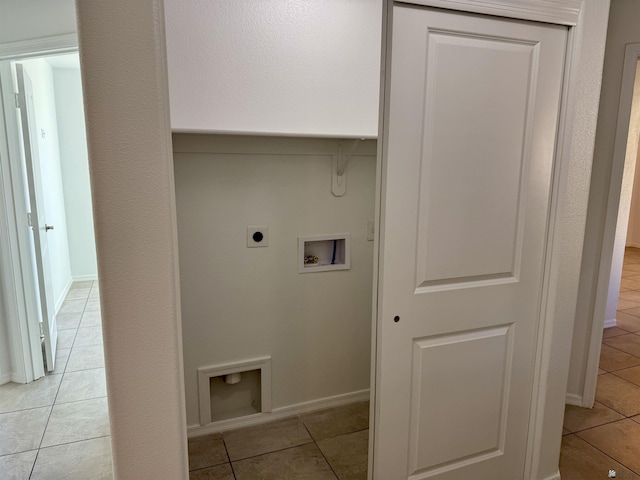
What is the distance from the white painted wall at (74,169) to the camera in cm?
475

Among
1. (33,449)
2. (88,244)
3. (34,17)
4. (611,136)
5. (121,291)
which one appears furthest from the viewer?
(88,244)

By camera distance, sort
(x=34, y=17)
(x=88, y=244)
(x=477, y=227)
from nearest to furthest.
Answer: (x=477, y=227), (x=34, y=17), (x=88, y=244)

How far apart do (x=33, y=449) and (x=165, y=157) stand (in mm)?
1859

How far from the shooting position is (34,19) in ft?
7.54

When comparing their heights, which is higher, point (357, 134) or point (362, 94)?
point (362, 94)

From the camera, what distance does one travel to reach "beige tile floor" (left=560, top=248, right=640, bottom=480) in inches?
84.9

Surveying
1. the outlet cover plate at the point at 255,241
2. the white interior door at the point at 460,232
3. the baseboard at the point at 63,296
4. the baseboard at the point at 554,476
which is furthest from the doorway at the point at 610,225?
the baseboard at the point at 63,296

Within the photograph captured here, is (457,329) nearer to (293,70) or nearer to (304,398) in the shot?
(304,398)

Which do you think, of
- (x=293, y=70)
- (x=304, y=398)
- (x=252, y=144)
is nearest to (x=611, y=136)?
(x=293, y=70)

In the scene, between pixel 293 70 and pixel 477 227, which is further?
pixel 293 70

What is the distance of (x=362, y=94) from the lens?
2.34 meters

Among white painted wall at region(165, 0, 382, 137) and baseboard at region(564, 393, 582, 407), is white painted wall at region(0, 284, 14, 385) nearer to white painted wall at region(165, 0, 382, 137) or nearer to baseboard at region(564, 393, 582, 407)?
white painted wall at region(165, 0, 382, 137)

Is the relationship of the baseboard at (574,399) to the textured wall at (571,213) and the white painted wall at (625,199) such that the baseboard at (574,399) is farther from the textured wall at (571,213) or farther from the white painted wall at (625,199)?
the white painted wall at (625,199)

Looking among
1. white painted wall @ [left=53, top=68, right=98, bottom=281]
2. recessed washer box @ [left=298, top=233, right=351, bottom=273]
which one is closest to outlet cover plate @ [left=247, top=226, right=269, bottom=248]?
recessed washer box @ [left=298, top=233, right=351, bottom=273]
